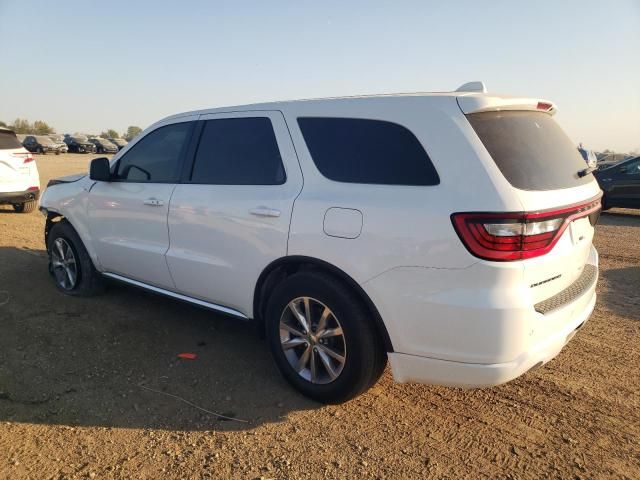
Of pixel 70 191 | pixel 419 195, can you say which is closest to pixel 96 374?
pixel 70 191

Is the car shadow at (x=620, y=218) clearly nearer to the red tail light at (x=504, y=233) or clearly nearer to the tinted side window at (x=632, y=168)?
the tinted side window at (x=632, y=168)

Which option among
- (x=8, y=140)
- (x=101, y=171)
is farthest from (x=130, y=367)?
(x=8, y=140)

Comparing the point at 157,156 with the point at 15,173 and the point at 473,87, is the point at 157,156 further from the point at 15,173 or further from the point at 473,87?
the point at 15,173

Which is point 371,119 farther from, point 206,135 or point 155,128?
point 155,128

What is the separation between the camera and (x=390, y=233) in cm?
262

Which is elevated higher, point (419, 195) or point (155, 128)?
point (155, 128)

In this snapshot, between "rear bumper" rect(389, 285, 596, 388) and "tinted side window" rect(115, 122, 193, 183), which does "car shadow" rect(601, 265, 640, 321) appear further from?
"tinted side window" rect(115, 122, 193, 183)

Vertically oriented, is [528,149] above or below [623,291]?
above

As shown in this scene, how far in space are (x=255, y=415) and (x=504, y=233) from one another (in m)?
1.81

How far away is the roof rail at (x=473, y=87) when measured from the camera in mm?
3009

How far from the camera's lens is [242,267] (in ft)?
11.0

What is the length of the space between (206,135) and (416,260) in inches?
83.1

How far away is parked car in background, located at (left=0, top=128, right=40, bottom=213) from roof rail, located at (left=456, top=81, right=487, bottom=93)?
893cm

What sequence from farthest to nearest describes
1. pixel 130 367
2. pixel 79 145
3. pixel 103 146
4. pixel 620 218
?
1. pixel 103 146
2. pixel 79 145
3. pixel 620 218
4. pixel 130 367
